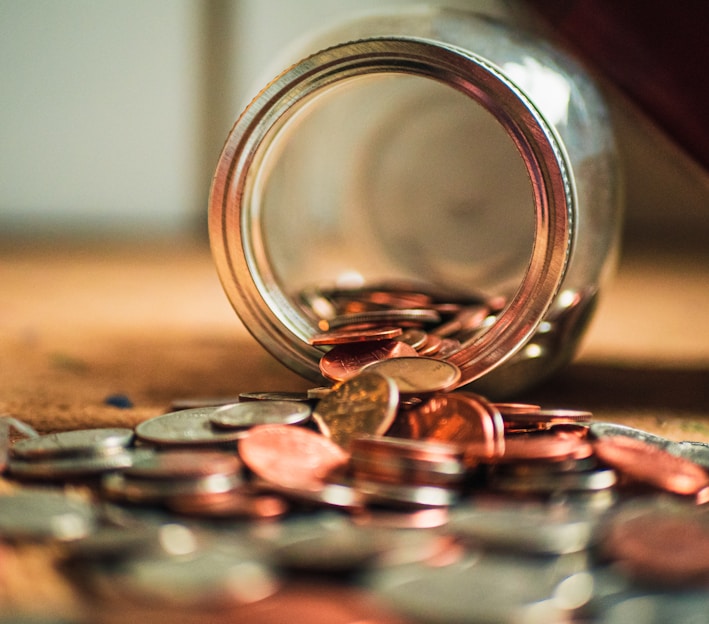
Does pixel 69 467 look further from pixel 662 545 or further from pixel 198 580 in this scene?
pixel 662 545

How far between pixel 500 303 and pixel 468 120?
62 cm

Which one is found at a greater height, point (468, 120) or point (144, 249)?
point (144, 249)

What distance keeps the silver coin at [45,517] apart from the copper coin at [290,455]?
0.42ft

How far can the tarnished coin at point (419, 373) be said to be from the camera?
729mm

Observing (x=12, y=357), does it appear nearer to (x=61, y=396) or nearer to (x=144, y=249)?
(x=61, y=396)

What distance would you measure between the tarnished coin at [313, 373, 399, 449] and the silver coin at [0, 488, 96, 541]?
22 cm

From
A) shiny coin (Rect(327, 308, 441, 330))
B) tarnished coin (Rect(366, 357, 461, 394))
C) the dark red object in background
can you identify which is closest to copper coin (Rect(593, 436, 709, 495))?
tarnished coin (Rect(366, 357, 461, 394))

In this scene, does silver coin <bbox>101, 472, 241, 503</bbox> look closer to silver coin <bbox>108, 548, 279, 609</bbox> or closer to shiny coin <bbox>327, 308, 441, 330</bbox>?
silver coin <bbox>108, 548, 279, 609</bbox>

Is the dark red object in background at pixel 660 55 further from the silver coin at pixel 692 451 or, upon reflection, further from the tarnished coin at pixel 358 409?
the tarnished coin at pixel 358 409

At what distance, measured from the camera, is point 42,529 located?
1.78ft

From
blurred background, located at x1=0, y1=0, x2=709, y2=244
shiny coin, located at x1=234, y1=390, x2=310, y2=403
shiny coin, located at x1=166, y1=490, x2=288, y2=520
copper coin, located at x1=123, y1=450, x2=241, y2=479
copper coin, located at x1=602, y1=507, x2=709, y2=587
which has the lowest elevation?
copper coin, located at x1=602, y1=507, x2=709, y2=587

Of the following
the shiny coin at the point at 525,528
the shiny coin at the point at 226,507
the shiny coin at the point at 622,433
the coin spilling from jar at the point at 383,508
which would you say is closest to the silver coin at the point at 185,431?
the coin spilling from jar at the point at 383,508

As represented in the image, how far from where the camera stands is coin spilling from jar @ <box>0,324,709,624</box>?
1.59ft

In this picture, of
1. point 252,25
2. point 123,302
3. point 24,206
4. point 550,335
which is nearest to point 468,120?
point 550,335
